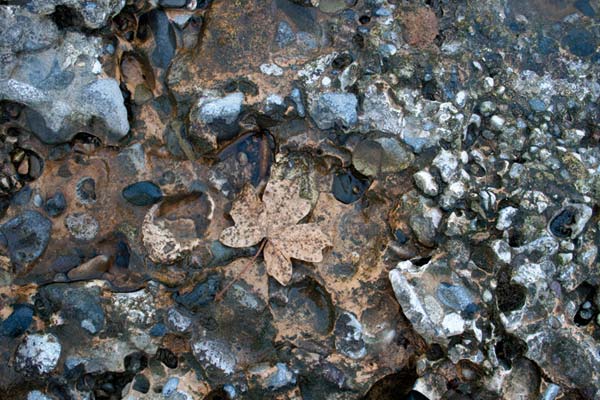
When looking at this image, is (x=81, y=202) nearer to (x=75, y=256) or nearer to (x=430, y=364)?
(x=75, y=256)

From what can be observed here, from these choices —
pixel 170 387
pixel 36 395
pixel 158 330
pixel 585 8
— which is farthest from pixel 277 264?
pixel 585 8

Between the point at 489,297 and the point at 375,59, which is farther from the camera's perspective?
the point at 375,59

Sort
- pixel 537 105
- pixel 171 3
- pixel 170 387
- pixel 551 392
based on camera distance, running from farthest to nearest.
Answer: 1. pixel 537 105
2. pixel 171 3
3. pixel 170 387
4. pixel 551 392

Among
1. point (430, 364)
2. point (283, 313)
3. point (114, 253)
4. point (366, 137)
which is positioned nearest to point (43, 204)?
point (114, 253)

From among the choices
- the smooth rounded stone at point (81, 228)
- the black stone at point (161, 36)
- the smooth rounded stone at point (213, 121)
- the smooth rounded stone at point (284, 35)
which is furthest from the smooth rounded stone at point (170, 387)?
the smooth rounded stone at point (284, 35)

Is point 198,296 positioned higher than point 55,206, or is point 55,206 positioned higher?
point 55,206

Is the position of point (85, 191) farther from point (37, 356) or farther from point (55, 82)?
point (37, 356)
